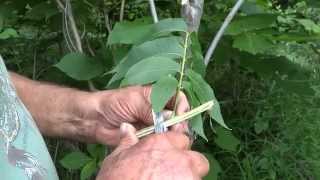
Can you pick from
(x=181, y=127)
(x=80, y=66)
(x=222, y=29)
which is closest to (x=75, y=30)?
(x=80, y=66)

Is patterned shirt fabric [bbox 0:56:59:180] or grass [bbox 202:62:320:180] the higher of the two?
patterned shirt fabric [bbox 0:56:59:180]

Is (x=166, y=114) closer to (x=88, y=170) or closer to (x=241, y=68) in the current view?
(x=88, y=170)

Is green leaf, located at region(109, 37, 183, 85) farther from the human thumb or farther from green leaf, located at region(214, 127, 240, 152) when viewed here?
green leaf, located at region(214, 127, 240, 152)

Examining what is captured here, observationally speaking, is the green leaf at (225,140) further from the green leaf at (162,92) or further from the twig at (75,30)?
the green leaf at (162,92)

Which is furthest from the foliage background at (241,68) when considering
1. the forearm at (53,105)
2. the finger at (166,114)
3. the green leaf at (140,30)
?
the finger at (166,114)

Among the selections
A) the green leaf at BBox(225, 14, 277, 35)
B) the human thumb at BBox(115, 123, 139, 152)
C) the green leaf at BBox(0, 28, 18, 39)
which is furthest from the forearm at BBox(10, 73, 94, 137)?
the green leaf at BBox(0, 28, 18, 39)

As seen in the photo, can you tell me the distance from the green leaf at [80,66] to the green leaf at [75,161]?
300 mm

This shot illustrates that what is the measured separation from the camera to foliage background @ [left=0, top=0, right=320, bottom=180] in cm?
218

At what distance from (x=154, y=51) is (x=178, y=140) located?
0.70ft

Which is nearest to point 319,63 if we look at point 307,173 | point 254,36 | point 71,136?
point 307,173

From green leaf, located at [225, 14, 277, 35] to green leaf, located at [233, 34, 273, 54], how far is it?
0.02m

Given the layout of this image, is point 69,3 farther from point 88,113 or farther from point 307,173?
point 307,173

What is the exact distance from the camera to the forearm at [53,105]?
165cm

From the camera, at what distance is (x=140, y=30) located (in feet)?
5.74
